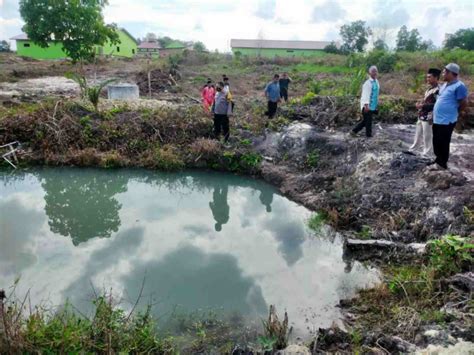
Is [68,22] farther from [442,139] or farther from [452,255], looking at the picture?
[452,255]

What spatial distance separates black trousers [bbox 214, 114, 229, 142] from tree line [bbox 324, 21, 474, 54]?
2743 centimetres

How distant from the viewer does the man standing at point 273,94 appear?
377 inches

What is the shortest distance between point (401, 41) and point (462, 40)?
5935 millimetres

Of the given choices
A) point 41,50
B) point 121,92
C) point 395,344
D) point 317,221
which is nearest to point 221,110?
point 317,221

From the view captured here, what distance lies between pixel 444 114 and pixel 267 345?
3946mm

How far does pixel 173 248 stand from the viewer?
17.8ft

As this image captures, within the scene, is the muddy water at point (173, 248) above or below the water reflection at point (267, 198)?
below

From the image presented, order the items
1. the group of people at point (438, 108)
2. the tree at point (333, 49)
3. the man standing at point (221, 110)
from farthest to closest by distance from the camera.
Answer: the tree at point (333, 49)
the man standing at point (221, 110)
the group of people at point (438, 108)

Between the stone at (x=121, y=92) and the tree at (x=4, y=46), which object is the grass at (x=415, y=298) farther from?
the tree at (x=4, y=46)

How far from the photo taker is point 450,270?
161 inches

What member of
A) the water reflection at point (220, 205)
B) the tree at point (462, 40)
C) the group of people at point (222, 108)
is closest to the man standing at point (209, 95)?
the group of people at point (222, 108)

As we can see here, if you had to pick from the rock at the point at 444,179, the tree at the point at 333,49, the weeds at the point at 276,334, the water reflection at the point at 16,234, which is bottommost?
the water reflection at the point at 16,234

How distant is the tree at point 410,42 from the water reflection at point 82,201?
34235mm

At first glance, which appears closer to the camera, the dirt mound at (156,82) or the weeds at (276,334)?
the weeds at (276,334)
